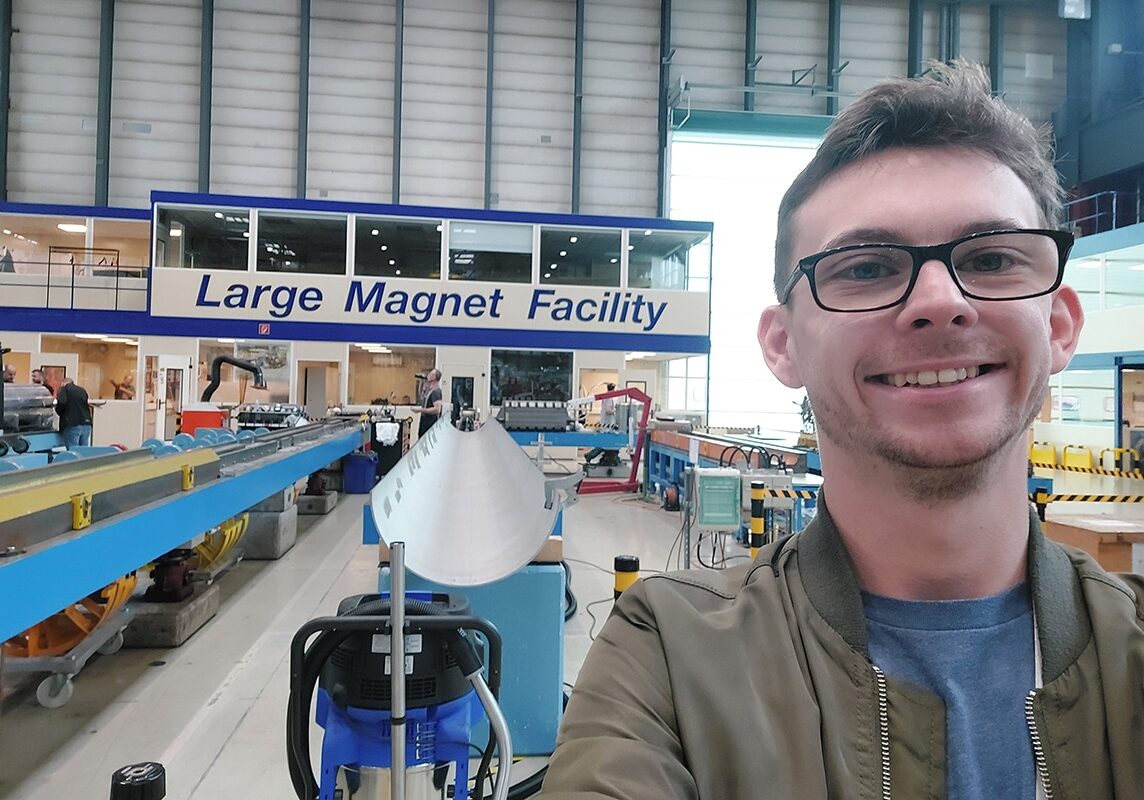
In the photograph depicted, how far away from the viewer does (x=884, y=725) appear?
66cm

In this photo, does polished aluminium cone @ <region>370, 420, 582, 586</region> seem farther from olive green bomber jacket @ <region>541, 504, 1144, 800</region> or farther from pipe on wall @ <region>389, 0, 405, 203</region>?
pipe on wall @ <region>389, 0, 405, 203</region>

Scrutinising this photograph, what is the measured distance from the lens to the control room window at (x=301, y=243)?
11305 mm

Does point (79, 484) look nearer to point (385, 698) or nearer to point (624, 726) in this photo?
point (385, 698)

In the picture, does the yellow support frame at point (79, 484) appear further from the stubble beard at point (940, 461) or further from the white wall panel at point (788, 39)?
the white wall panel at point (788, 39)

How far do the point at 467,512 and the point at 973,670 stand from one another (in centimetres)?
207

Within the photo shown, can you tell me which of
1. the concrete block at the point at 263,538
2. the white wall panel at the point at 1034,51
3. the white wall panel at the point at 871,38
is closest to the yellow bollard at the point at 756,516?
the concrete block at the point at 263,538

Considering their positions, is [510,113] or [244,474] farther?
[510,113]

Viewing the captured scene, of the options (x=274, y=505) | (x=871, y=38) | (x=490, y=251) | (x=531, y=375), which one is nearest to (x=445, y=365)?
(x=531, y=375)

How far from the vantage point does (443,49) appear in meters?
14.4

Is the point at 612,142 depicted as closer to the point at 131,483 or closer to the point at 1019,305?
the point at 131,483

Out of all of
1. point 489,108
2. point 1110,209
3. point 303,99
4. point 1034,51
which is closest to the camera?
point 303,99

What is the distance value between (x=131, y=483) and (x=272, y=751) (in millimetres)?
1072

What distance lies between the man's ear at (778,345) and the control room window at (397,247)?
11.1 m

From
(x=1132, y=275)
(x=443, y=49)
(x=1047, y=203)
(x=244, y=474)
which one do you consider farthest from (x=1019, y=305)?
(x=443, y=49)
